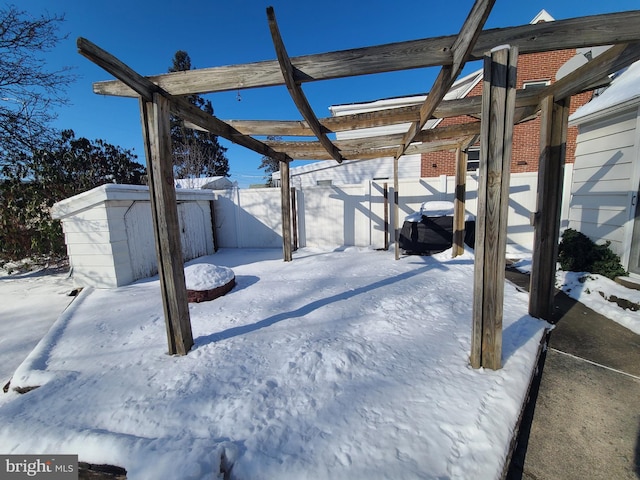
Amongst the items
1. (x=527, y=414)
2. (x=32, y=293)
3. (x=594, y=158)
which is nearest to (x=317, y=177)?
(x=594, y=158)

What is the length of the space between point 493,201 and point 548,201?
1513 millimetres

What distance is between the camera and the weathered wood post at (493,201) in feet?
5.87

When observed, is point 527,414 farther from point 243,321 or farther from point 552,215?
point 243,321

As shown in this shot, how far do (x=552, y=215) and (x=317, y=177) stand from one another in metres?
7.83

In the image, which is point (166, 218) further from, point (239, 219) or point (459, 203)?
point (239, 219)

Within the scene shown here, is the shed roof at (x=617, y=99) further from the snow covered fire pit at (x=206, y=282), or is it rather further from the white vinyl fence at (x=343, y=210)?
the snow covered fire pit at (x=206, y=282)

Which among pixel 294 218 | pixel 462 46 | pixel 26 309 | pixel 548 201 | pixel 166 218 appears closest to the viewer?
pixel 462 46

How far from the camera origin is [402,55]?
1844mm

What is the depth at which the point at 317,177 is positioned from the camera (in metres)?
9.88

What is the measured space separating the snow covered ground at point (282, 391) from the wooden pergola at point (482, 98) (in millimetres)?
375

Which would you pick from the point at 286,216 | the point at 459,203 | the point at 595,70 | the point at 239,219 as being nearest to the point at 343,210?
the point at 286,216

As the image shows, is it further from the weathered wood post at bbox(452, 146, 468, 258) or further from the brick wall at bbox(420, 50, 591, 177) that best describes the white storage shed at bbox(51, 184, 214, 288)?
the brick wall at bbox(420, 50, 591, 177)

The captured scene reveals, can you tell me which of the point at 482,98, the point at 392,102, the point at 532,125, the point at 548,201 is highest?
the point at 392,102

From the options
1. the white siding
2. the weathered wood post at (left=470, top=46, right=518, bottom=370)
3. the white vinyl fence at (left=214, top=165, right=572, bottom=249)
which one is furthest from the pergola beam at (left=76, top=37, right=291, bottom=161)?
the white siding
